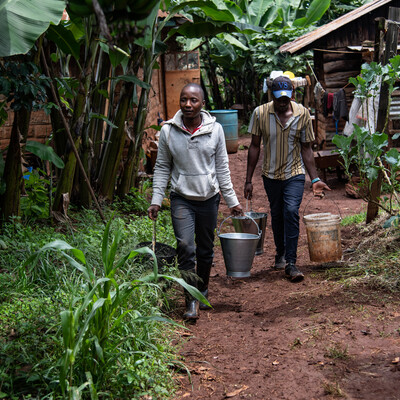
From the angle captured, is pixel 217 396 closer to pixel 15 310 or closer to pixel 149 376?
pixel 149 376

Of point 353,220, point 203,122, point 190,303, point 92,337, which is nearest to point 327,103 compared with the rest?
point 353,220

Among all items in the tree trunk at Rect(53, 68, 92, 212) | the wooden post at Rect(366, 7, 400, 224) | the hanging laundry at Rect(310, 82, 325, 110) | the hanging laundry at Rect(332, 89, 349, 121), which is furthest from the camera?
the hanging laundry at Rect(310, 82, 325, 110)

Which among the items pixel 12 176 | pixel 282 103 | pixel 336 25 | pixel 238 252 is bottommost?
pixel 238 252

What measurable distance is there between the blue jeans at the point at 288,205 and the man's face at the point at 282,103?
28.5 inches

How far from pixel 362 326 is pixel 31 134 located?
26.7ft

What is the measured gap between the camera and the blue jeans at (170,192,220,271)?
5104mm

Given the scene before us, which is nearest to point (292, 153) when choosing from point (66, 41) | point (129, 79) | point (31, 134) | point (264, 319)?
point (264, 319)

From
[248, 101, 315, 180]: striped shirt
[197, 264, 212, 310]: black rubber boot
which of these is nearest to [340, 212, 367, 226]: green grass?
[248, 101, 315, 180]: striped shirt

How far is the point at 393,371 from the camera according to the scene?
3.94 meters

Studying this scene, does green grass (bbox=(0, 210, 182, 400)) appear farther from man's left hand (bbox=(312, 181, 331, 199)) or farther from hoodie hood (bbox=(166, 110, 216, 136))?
man's left hand (bbox=(312, 181, 331, 199))

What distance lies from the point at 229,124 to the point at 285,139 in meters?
10.1

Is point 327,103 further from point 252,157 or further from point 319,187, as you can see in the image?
point 319,187

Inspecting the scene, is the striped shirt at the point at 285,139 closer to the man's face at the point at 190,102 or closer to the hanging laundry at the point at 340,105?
the man's face at the point at 190,102

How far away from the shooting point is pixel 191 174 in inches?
200
